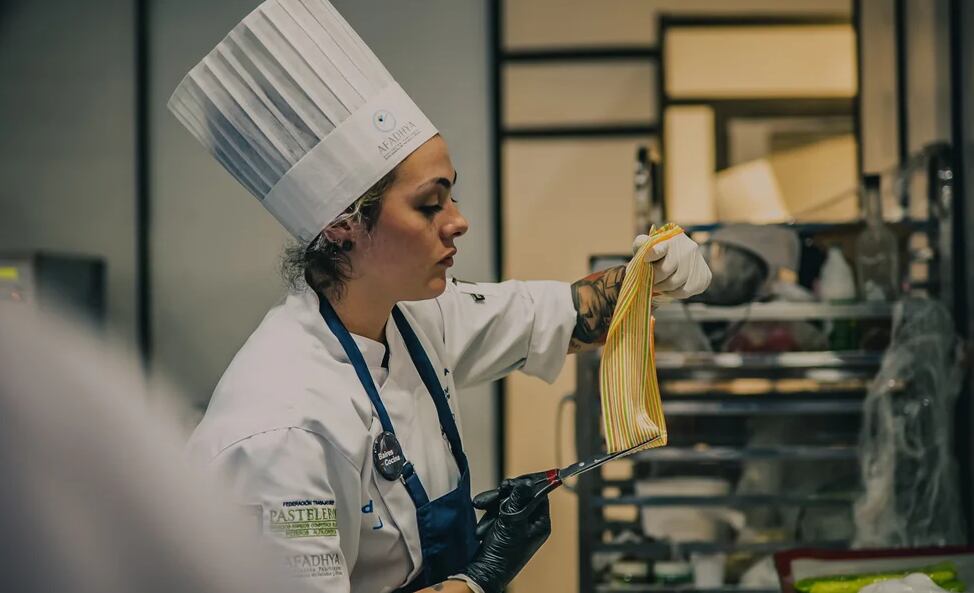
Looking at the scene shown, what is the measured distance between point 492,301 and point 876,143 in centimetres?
225

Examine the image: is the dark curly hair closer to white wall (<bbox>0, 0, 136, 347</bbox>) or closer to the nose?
the nose

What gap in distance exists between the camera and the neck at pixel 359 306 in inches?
58.8

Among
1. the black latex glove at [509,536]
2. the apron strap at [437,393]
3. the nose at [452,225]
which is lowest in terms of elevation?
the black latex glove at [509,536]

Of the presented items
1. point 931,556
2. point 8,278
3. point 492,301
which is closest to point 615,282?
point 492,301

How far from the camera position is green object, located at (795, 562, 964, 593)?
5.41 ft

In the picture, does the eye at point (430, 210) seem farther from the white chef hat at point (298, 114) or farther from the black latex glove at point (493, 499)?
the black latex glove at point (493, 499)

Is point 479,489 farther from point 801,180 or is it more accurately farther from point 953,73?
point 953,73

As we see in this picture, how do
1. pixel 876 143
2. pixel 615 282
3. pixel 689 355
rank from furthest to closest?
pixel 876 143 < pixel 689 355 < pixel 615 282

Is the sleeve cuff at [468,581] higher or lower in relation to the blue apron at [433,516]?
lower

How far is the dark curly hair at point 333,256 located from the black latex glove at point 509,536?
405 millimetres

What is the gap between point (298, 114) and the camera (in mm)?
1479

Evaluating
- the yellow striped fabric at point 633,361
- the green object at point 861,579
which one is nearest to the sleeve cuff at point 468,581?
the yellow striped fabric at point 633,361

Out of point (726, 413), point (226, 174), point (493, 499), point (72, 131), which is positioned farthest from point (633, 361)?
point (72, 131)

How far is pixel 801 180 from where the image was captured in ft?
11.7
